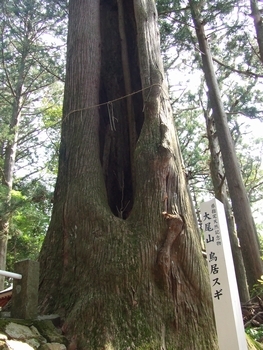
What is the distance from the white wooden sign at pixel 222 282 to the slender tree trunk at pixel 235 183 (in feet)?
12.8

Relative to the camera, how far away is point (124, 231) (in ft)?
9.71

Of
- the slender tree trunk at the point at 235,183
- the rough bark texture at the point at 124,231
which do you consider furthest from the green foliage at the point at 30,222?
the rough bark texture at the point at 124,231

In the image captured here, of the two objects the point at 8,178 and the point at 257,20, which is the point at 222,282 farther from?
the point at 8,178

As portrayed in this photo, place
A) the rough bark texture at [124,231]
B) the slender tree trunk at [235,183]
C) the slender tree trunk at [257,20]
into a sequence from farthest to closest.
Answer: the slender tree trunk at [257,20] < the slender tree trunk at [235,183] < the rough bark texture at [124,231]

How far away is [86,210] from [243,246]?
3990 millimetres

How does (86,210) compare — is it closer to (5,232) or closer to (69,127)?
(69,127)

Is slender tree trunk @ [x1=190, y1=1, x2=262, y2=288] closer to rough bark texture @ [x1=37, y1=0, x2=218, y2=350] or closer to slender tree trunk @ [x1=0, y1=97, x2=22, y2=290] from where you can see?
rough bark texture @ [x1=37, y1=0, x2=218, y2=350]

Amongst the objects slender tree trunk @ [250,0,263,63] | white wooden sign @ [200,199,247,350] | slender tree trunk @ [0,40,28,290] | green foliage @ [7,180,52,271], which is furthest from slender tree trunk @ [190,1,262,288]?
slender tree trunk @ [0,40,28,290]

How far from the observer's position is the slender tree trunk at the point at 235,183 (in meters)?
6.05

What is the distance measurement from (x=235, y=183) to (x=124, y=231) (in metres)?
4.49

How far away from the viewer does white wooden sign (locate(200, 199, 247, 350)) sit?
2031mm

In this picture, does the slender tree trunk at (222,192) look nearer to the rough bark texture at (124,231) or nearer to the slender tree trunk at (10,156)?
the rough bark texture at (124,231)

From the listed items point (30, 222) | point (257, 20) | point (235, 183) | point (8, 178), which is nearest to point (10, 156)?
point (8, 178)

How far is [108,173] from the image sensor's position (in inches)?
167
